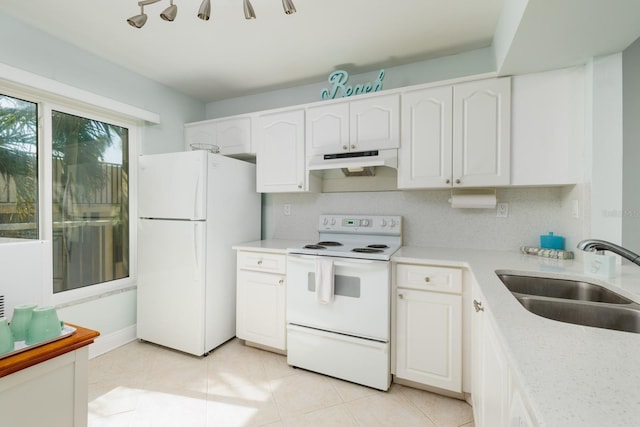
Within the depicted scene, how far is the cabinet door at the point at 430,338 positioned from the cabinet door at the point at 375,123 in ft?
3.69

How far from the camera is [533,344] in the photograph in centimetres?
71

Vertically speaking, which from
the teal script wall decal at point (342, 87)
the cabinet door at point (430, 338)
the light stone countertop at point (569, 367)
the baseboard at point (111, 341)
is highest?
the teal script wall decal at point (342, 87)

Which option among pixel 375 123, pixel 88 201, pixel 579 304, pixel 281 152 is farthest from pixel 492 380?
pixel 88 201

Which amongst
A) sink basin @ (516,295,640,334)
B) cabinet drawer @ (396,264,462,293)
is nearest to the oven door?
cabinet drawer @ (396,264,462,293)

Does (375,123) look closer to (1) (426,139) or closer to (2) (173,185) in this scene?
(1) (426,139)

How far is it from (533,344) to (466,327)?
125cm

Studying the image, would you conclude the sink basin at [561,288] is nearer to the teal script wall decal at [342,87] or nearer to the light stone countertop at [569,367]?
the light stone countertop at [569,367]

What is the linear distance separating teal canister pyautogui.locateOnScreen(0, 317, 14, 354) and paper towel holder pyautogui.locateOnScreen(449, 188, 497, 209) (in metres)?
2.45

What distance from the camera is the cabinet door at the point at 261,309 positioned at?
2.41 meters

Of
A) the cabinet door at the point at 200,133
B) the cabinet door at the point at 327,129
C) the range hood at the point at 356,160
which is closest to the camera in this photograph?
the range hood at the point at 356,160

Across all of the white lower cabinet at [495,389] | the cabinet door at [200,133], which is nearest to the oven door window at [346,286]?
the white lower cabinet at [495,389]

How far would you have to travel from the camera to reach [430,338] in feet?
6.27

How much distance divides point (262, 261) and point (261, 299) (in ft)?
1.07

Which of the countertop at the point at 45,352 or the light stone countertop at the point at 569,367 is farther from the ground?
the light stone countertop at the point at 569,367
